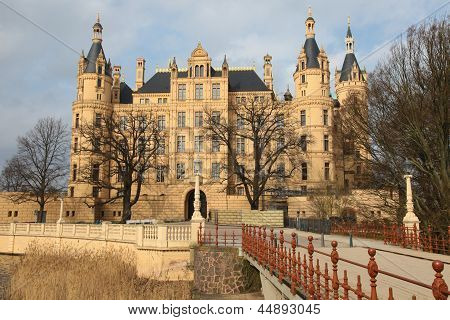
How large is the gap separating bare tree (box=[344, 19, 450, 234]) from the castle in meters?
24.2

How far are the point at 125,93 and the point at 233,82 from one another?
16.9 m

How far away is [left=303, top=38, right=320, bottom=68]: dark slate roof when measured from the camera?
2069 inches

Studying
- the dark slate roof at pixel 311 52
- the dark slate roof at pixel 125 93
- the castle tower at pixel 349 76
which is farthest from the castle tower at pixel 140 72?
the castle tower at pixel 349 76

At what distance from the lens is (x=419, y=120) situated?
68.4 feet

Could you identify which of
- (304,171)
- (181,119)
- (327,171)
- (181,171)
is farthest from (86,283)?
(327,171)

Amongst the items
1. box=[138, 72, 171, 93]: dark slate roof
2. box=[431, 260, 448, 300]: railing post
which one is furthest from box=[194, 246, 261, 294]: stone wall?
box=[138, 72, 171, 93]: dark slate roof

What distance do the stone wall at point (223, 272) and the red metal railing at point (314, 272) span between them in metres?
0.75

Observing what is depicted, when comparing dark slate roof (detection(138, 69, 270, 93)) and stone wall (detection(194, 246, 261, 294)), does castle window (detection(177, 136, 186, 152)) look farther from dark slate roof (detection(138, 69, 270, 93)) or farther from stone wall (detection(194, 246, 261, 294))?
stone wall (detection(194, 246, 261, 294))

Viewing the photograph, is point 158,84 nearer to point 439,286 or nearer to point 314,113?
point 314,113

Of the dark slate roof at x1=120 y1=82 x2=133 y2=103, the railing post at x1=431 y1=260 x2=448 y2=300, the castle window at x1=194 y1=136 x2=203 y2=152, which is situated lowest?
the railing post at x1=431 y1=260 x2=448 y2=300

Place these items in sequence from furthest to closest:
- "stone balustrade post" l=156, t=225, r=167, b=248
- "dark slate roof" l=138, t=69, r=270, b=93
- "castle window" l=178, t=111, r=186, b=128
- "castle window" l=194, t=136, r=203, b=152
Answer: "dark slate roof" l=138, t=69, r=270, b=93 < "castle window" l=178, t=111, r=186, b=128 < "castle window" l=194, t=136, r=203, b=152 < "stone balustrade post" l=156, t=225, r=167, b=248
